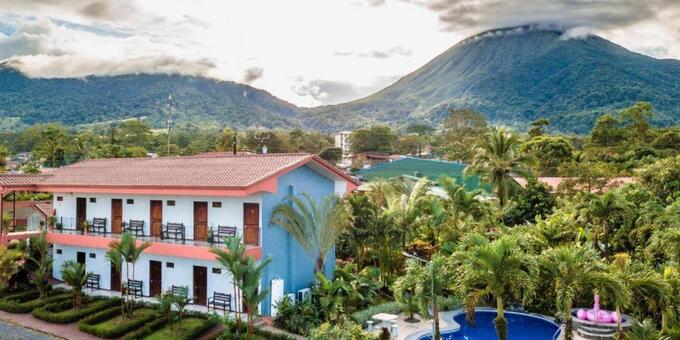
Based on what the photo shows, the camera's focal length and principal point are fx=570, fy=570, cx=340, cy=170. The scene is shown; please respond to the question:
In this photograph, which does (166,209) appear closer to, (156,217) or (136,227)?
(156,217)

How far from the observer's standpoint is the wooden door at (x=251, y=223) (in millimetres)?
19281

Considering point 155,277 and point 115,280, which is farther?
point 115,280

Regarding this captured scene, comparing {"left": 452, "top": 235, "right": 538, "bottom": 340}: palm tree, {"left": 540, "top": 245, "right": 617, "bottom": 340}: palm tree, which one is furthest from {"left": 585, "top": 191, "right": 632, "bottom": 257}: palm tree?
{"left": 452, "top": 235, "right": 538, "bottom": 340}: palm tree

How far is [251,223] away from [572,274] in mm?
10280

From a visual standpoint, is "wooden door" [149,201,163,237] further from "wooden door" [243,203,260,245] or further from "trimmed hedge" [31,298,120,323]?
"wooden door" [243,203,260,245]

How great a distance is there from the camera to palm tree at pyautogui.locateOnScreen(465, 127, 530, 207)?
30500 millimetres

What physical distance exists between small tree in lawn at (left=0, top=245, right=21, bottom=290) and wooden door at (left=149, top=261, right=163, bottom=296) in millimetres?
5290

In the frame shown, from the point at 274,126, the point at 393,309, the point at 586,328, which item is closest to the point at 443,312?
the point at 393,309

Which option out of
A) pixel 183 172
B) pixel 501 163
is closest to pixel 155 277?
pixel 183 172

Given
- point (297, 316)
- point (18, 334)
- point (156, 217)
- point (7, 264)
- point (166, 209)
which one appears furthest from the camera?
point (156, 217)

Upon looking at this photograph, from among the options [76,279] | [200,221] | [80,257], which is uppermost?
[200,221]

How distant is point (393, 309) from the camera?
68.9 feet

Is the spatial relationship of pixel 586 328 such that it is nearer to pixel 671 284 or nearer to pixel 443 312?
pixel 671 284

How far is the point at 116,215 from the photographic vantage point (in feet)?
75.1
